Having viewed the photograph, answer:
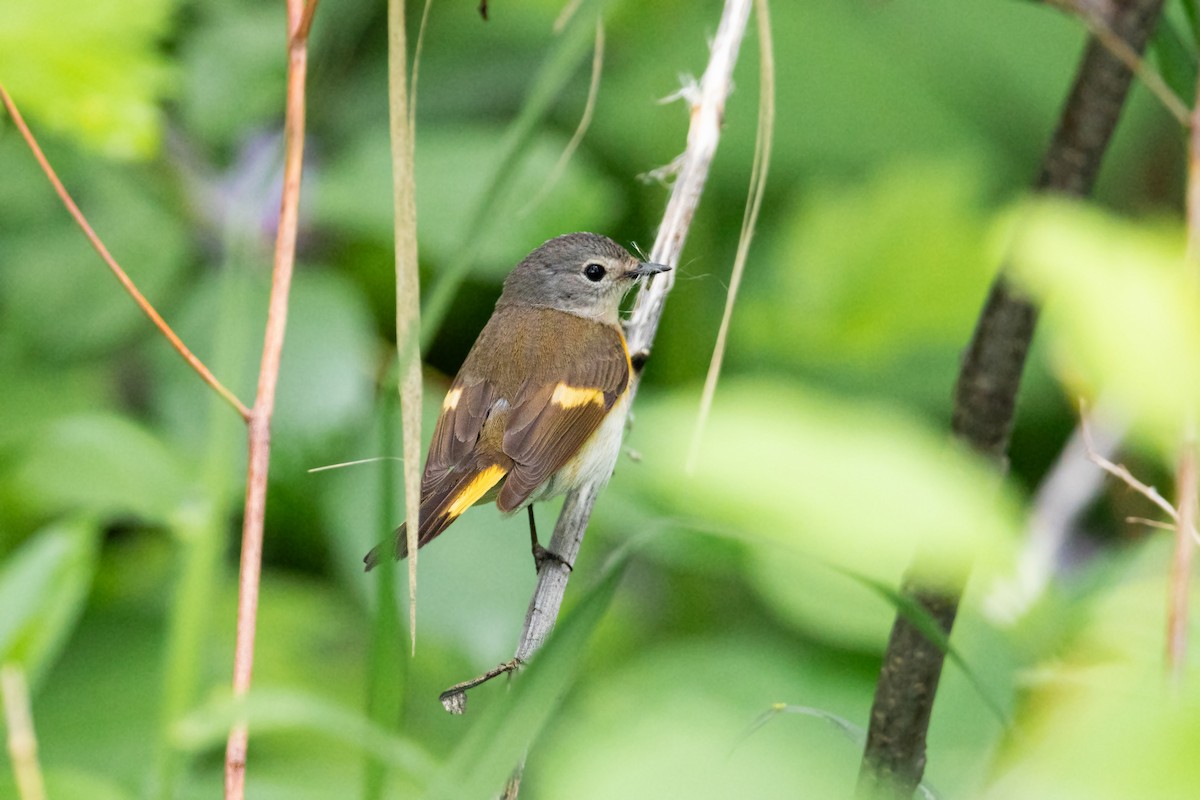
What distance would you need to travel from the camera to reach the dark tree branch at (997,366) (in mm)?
1529

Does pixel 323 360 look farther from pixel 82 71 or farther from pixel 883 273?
pixel 883 273

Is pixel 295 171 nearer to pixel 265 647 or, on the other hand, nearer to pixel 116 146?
pixel 116 146

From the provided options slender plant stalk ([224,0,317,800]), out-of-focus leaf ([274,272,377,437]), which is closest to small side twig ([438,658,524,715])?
slender plant stalk ([224,0,317,800])

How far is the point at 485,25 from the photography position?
398 cm

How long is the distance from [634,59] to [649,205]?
57 cm

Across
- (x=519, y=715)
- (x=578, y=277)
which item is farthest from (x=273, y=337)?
(x=578, y=277)

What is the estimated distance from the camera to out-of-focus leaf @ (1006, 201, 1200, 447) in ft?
3.44

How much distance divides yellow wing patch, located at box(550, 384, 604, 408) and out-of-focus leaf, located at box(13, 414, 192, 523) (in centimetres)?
74

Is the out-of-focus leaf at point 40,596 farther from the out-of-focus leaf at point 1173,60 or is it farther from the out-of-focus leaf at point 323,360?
the out-of-focus leaf at point 1173,60

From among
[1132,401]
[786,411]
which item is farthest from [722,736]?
[1132,401]

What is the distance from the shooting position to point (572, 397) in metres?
2.39

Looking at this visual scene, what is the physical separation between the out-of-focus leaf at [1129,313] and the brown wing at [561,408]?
1.19m

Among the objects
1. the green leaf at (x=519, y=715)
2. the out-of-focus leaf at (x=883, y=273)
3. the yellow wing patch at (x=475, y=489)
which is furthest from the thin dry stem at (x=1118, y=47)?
the out-of-focus leaf at (x=883, y=273)

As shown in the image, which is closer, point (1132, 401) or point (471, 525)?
point (1132, 401)
